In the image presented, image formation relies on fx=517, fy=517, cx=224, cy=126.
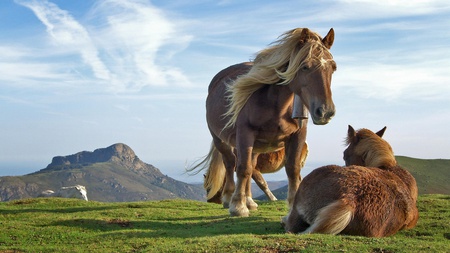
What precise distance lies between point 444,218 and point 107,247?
7780 mm

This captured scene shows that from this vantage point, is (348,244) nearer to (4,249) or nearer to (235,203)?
(235,203)

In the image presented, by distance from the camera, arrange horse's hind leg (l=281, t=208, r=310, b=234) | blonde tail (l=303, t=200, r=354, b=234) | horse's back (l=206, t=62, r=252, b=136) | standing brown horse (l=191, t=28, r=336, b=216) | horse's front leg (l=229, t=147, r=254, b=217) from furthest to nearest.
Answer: horse's back (l=206, t=62, r=252, b=136)
horse's front leg (l=229, t=147, r=254, b=217)
standing brown horse (l=191, t=28, r=336, b=216)
horse's hind leg (l=281, t=208, r=310, b=234)
blonde tail (l=303, t=200, r=354, b=234)

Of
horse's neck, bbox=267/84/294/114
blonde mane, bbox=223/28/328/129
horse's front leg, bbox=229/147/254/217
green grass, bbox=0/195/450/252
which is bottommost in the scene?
green grass, bbox=0/195/450/252

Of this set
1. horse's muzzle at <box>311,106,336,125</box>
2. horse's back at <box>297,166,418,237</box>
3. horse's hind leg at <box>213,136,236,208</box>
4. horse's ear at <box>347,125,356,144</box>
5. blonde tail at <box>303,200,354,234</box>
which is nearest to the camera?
blonde tail at <box>303,200,354,234</box>

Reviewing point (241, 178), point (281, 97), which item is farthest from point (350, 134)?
point (241, 178)

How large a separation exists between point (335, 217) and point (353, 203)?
385 millimetres

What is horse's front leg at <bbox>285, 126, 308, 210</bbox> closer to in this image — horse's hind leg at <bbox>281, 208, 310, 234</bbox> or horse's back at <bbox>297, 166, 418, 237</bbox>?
horse's hind leg at <bbox>281, 208, 310, 234</bbox>

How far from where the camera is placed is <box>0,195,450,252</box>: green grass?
8.06 m

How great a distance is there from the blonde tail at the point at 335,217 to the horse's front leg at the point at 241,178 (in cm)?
378

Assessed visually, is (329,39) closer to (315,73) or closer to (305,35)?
(305,35)

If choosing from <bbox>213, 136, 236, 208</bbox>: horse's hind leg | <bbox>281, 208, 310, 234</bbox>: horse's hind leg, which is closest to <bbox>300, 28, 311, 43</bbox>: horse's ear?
<bbox>281, 208, 310, 234</bbox>: horse's hind leg

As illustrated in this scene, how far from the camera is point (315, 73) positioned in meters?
10.8

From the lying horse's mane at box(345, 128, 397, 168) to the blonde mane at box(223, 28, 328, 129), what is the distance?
2111 mm

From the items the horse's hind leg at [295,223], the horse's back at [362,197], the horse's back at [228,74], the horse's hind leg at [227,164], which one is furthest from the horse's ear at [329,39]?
the horse's hind leg at [227,164]
